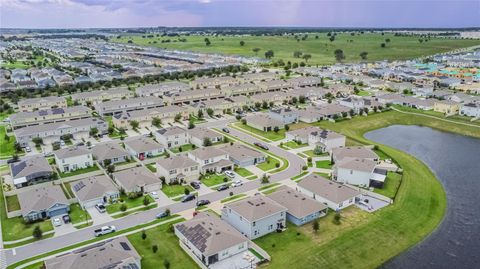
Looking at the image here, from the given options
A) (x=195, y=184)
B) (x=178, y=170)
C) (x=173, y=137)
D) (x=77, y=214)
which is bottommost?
(x=77, y=214)

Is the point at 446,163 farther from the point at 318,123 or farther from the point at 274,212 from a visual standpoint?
the point at 274,212

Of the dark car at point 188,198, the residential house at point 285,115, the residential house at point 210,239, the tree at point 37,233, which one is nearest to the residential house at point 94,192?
the tree at point 37,233

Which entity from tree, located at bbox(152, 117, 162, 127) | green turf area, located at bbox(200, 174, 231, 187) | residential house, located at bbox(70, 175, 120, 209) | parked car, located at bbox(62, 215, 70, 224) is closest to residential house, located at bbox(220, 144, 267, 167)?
green turf area, located at bbox(200, 174, 231, 187)

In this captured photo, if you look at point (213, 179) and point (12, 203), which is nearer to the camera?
point (12, 203)

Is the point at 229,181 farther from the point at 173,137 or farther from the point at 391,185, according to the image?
the point at 391,185

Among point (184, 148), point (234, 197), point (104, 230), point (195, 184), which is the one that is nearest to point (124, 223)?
point (104, 230)

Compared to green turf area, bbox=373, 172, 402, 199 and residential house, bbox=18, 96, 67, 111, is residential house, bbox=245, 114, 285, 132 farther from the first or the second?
residential house, bbox=18, 96, 67, 111
